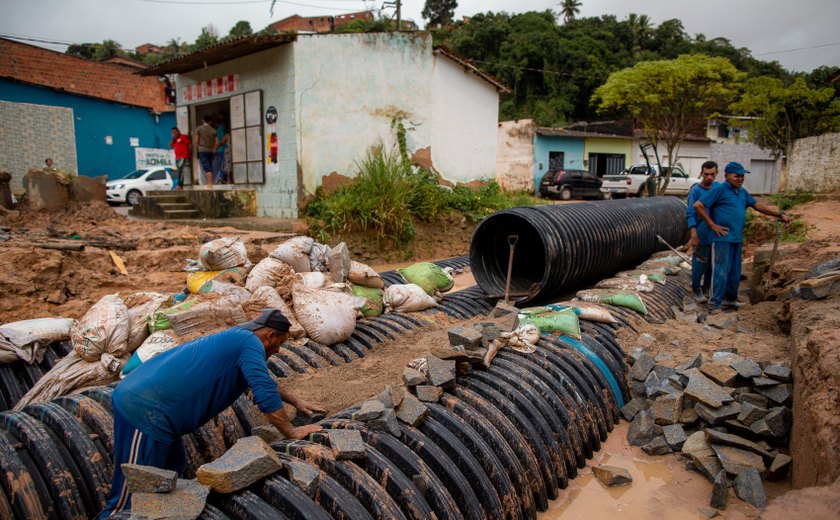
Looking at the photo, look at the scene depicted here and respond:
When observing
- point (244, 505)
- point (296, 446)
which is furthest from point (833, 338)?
point (244, 505)

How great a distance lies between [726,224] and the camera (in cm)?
597

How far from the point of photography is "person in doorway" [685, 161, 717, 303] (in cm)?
629

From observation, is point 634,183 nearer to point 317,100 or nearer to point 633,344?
point 317,100

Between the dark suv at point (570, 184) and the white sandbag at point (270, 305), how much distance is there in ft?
67.2

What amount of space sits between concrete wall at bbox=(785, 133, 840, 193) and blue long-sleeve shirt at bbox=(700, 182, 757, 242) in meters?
12.4

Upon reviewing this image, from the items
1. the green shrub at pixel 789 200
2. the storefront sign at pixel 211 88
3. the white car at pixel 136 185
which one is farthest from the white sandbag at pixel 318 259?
the white car at pixel 136 185

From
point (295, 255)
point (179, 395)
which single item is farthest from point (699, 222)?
point (179, 395)

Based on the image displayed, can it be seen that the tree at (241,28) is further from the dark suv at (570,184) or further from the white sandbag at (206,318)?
the white sandbag at (206,318)

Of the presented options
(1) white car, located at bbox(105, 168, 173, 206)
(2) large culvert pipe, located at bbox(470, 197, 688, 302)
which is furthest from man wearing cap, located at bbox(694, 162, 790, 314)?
(1) white car, located at bbox(105, 168, 173, 206)

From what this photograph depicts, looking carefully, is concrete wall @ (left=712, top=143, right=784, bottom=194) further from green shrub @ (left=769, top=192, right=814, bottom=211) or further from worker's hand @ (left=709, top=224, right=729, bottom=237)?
worker's hand @ (left=709, top=224, right=729, bottom=237)

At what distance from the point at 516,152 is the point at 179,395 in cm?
2488

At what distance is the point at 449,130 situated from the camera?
14281 millimetres

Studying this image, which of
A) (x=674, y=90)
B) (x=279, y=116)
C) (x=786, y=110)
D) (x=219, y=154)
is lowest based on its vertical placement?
(x=219, y=154)

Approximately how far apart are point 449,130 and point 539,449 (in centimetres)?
1188
